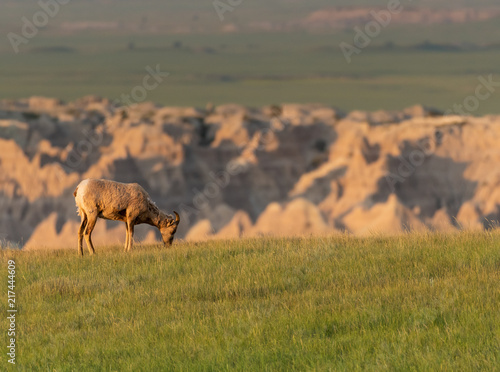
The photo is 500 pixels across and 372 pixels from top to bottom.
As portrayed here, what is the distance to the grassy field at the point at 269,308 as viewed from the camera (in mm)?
8242

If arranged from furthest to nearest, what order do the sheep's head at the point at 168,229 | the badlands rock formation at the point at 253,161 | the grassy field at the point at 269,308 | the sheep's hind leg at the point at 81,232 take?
the badlands rock formation at the point at 253,161
the sheep's head at the point at 168,229
the sheep's hind leg at the point at 81,232
the grassy field at the point at 269,308

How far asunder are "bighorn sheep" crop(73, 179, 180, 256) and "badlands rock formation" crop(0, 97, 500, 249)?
101 meters

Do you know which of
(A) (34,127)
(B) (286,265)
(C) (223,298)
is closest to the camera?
(C) (223,298)

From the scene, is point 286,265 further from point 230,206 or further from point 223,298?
point 230,206

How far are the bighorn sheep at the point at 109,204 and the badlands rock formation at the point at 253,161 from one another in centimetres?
10071

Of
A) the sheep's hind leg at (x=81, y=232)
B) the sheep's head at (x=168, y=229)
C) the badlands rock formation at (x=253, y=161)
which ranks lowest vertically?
the badlands rock formation at (x=253, y=161)

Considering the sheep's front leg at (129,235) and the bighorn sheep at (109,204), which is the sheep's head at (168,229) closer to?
the bighorn sheep at (109,204)

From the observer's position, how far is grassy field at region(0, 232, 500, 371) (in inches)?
324

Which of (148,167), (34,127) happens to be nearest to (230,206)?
(148,167)

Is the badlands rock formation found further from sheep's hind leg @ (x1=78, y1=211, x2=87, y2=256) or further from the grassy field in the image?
the grassy field

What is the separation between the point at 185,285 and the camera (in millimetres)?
11953

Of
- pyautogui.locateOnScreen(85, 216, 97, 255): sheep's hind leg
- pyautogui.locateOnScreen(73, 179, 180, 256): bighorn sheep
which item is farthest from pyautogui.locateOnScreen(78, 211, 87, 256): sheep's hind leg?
pyautogui.locateOnScreen(85, 216, 97, 255): sheep's hind leg

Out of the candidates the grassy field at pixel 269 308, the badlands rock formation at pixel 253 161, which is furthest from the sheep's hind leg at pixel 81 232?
the badlands rock formation at pixel 253 161

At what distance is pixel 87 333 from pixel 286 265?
180 inches
